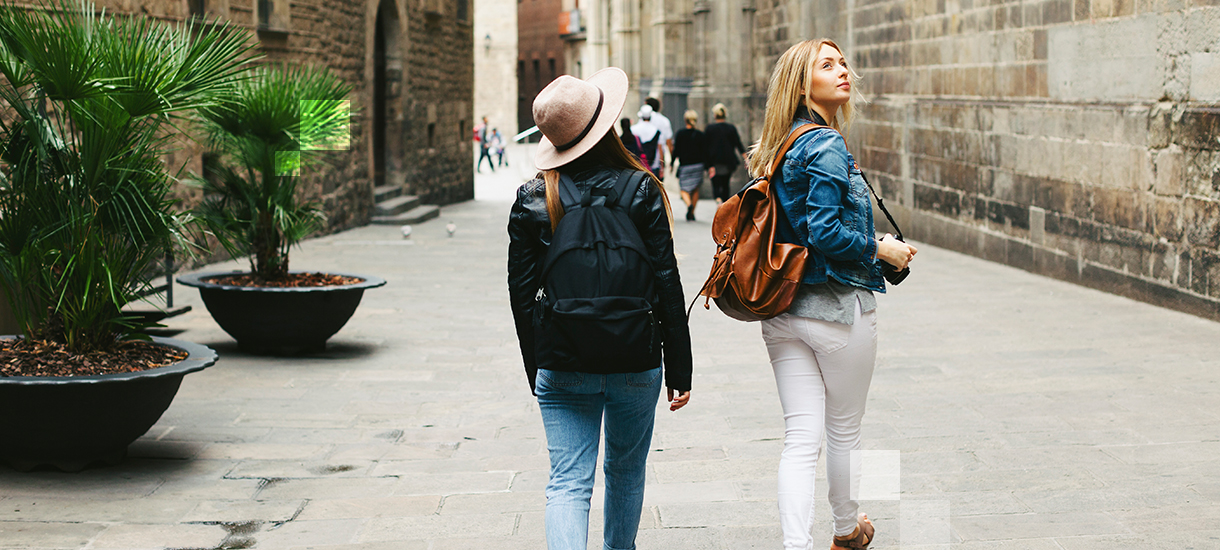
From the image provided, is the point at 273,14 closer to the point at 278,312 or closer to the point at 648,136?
the point at 648,136

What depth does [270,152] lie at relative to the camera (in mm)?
7871

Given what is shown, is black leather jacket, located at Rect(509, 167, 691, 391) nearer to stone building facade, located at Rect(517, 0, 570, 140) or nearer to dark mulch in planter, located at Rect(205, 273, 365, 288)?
dark mulch in planter, located at Rect(205, 273, 365, 288)

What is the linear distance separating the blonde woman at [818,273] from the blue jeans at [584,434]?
0.45m

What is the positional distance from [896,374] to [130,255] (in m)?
4.00

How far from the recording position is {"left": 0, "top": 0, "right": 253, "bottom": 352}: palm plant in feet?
16.9

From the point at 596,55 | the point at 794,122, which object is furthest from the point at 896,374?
the point at 596,55

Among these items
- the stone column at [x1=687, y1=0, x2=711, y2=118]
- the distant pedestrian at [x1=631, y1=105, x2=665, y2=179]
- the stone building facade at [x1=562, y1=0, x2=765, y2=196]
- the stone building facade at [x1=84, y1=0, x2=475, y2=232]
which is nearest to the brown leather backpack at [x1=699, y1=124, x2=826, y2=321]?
the stone building facade at [x1=84, y1=0, x2=475, y2=232]

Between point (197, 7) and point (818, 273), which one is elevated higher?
point (197, 7)

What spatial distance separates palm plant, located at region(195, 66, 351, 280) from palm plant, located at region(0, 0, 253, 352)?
2.31m

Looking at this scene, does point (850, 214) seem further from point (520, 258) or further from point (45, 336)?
point (45, 336)

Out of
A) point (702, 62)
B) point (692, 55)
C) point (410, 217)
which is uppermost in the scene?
point (692, 55)

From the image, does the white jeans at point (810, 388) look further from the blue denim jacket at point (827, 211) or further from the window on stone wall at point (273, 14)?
the window on stone wall at point (273, 14)
